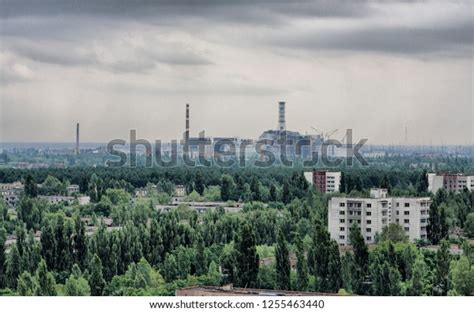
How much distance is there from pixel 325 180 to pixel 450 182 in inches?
56.7

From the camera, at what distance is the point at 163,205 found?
14625mm

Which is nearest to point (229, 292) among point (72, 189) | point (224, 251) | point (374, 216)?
point (224, 251)

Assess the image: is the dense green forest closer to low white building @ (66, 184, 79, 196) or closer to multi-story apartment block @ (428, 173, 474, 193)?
multi-story apartment block @ (428, 173, 474, 193)

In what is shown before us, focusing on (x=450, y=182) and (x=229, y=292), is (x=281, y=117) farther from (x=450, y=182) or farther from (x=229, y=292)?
(x=229, y=292)

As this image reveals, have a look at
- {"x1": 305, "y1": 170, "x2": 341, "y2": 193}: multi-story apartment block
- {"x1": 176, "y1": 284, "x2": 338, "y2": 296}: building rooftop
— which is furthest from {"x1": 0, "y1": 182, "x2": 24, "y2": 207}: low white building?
{"x1": 176, "y1": 284, "x2": 338, "y2": 296}: building rooftop

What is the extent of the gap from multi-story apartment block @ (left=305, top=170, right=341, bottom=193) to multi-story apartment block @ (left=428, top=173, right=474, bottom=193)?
1.06 metres

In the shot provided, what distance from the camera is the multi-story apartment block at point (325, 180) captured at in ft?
49.2

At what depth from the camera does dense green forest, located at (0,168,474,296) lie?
998cm

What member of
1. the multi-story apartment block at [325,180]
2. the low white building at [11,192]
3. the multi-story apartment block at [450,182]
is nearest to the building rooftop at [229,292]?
the multi-story apartment block at [325,180]

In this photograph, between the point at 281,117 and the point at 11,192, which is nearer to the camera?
the point at 281,117

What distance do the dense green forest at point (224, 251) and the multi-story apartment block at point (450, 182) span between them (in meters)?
0.72

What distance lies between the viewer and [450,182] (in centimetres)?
1532

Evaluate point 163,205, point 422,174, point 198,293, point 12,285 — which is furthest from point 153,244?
point 422,174

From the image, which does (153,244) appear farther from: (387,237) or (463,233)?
(463,233)
